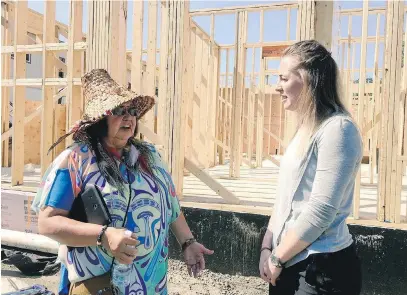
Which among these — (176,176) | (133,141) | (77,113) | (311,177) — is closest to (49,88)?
→ (77,113)

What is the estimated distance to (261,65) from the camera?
349 inches

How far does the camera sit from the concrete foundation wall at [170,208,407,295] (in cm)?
332

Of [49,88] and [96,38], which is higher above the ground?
[96,38]

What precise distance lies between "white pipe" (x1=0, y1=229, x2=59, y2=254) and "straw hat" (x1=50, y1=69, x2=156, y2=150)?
10.2ft

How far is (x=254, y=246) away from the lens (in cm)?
380

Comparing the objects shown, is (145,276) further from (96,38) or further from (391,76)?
(96,38)

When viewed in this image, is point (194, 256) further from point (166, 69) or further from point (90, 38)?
point (90, 38)

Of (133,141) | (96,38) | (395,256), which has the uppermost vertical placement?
(96,38)

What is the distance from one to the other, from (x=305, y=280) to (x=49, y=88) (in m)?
4.36

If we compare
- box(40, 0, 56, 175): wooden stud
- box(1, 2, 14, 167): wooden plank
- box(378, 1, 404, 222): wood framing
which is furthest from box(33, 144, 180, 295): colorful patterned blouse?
box(1, 2, 14, 167): wooden plank

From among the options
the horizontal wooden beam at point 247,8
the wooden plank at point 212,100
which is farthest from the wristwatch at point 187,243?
the wooden plank at point 212,100

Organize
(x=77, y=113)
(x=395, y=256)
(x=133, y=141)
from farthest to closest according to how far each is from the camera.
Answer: (x=77, y=113), (x=395, y=256), (x=133, y=141)

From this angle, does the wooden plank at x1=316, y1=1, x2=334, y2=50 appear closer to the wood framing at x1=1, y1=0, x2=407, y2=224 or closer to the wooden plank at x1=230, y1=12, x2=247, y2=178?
the wood framing at x1=1, y1=0, x2=407, y2=224

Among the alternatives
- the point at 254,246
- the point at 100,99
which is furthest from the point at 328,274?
the point at 254,246
